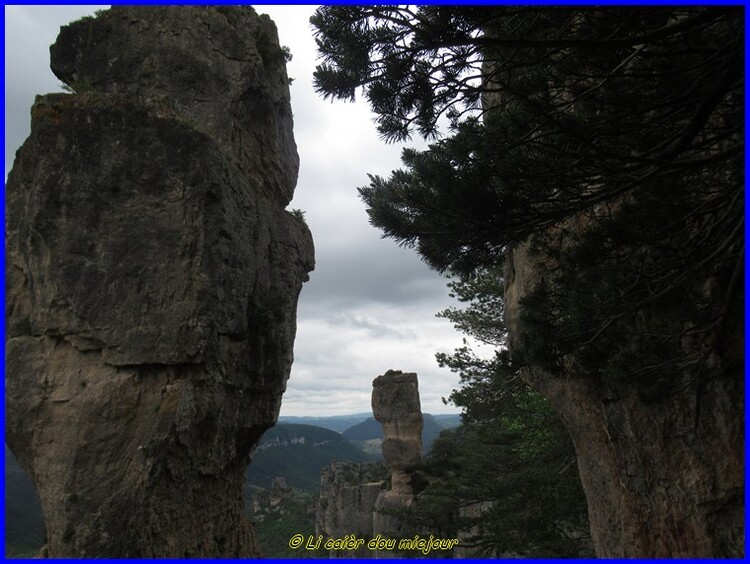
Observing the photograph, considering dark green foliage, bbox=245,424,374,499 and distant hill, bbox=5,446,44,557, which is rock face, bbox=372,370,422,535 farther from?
dark green foliage, bbox=245,424,374,499

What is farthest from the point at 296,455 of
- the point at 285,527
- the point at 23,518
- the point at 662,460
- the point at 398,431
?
the point at 662,460

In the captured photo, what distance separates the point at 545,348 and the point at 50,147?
9.15 m

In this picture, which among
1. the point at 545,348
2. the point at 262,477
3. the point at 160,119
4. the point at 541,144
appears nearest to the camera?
the point at 541,144

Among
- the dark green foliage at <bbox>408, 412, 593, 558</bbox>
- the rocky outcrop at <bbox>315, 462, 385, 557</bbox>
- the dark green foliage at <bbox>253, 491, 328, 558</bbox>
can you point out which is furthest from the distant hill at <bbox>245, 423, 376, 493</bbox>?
the dark green foliage at <bbox>408, 412, 593, 558</bbox>

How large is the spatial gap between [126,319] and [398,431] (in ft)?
72.9

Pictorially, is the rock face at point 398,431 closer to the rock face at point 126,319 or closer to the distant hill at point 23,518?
the rock face at point 126,319

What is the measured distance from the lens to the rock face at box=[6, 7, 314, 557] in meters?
8.50

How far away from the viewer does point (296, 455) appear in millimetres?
119562

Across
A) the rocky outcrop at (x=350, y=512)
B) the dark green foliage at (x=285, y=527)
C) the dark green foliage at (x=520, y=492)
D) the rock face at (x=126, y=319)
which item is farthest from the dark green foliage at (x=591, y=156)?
the dark green foliage at (x=285, y=527)

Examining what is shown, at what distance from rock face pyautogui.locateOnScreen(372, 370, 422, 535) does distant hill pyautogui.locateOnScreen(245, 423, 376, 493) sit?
58987mm

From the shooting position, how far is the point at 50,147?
9430 millimetres

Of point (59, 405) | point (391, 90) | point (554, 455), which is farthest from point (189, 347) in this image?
point (554, 455)

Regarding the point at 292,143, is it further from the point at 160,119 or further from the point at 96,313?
the point at 96,313

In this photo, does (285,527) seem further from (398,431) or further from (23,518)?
(398,431)
